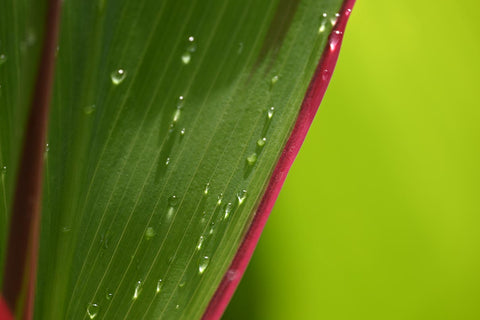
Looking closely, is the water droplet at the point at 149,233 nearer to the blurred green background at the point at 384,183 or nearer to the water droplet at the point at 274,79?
the water droplet at the point at 274,79

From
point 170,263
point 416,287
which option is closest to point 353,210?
point 416,287

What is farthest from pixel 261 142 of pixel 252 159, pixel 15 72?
pixel 15 72

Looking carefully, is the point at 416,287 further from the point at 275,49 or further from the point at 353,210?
the point at 275,49

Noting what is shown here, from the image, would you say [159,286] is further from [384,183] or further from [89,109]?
[384,183]

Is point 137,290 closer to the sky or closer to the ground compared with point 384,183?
closer to the ground

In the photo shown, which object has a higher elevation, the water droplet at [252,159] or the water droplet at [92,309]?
the water droplet at [252,159]

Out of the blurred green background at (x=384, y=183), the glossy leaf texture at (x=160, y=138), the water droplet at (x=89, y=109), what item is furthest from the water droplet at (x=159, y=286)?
the blurred green background at (x=384, y=183)
